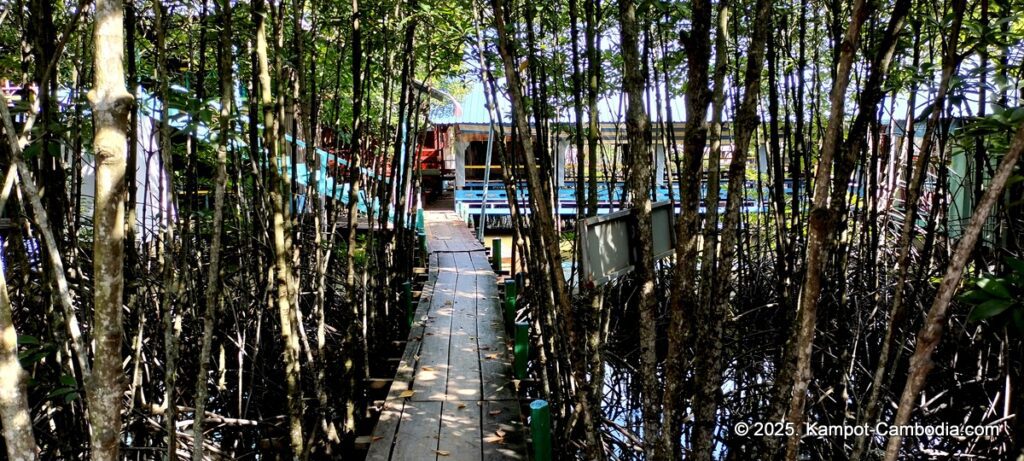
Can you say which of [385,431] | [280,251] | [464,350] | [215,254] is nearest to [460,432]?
[385,431]

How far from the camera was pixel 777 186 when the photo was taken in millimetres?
3029

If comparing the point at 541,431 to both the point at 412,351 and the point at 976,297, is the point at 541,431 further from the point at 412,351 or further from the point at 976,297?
the point at 412,351

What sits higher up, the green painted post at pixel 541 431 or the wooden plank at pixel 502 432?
the green painted post at pixel 541 431

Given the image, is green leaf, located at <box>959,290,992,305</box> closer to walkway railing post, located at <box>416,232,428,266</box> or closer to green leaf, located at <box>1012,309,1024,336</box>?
green leaf, located at <box>1012,309,1024,336</box>

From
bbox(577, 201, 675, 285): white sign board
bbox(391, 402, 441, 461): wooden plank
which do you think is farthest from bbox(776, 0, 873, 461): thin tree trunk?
bbox(391, 402, 441, 461): wooden plank

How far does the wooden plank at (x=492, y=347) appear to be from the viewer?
3.53 m

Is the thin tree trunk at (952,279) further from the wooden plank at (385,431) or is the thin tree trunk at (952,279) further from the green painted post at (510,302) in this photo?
the green painted post at (510,302)

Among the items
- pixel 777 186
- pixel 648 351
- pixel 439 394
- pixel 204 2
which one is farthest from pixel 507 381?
pixel 204 2

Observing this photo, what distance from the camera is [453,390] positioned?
3.54m

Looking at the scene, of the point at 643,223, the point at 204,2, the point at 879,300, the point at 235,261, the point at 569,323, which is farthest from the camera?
the point at 235,261

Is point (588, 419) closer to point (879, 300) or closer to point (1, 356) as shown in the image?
point (1, 356)

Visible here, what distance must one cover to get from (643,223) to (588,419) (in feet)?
2.09

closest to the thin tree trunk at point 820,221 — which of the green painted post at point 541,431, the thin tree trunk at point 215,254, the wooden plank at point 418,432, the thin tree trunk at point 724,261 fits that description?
the thin tree trunk at point 724,261

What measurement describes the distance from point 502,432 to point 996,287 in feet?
→ 7.17
